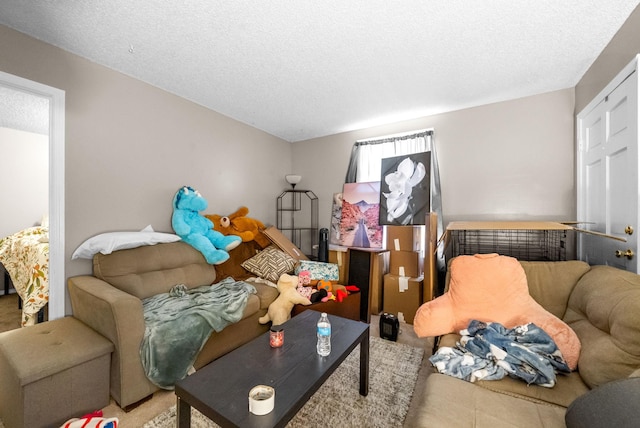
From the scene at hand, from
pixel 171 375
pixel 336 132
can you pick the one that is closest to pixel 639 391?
pixel 171 375

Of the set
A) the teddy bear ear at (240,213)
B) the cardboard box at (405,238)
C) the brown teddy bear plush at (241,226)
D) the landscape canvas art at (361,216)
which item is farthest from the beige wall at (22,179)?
the cardboard box at (405,238)

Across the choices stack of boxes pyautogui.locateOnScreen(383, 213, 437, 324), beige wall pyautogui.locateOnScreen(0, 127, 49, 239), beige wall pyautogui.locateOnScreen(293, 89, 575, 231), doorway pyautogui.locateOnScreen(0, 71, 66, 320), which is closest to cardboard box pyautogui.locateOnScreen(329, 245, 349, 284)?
stack of boxes pyautogui.locateOnScreen(383, 213, 437, 324)

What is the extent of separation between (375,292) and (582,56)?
2865 millimetres

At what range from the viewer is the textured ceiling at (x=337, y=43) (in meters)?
1.57

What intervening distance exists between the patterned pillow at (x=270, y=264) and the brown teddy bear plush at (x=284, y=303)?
0.43m

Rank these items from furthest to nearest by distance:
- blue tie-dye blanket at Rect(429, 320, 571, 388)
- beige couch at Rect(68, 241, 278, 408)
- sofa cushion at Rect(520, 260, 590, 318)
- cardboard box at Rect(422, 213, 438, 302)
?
1. cardboard box at Rect(422, 213, 438, 302)
2. sofa cushion at Rect(520, 260, 590, 318)
3. beige couch at Rect(68, 241, 278, 408)
4. blue tie-dye blanket at Rect(429, 320, 571, 388)

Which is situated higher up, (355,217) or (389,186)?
(389,186)

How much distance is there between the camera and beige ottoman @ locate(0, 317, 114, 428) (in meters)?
1.25

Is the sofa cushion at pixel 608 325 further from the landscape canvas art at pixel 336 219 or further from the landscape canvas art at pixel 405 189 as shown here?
the landscape canvas art at pixel 336 219

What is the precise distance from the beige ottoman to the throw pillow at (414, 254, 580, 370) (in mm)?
1981

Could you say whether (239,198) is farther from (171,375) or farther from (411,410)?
(411,410)

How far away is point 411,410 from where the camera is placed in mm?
1513

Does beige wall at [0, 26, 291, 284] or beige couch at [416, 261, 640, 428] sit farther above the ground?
beige wall at [0, 26, 291, 284]

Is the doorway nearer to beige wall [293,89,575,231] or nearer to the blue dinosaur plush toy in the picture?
the blue dinosaur plush toy
